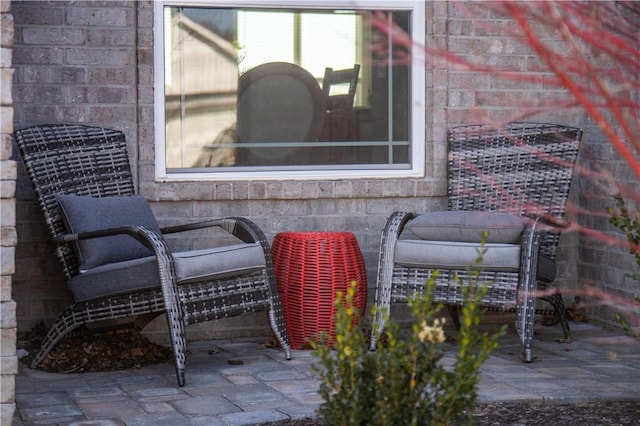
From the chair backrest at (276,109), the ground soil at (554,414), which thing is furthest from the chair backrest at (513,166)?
the ground soil at (554,414)

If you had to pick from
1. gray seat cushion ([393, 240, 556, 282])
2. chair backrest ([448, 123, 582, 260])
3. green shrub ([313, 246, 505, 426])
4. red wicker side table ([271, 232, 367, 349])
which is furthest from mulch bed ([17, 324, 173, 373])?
green shrub ([313, 246, 505, 426])

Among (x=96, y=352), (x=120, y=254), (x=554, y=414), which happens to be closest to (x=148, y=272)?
(x=120, y=254)

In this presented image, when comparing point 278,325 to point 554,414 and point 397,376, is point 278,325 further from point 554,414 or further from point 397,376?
point 397,376

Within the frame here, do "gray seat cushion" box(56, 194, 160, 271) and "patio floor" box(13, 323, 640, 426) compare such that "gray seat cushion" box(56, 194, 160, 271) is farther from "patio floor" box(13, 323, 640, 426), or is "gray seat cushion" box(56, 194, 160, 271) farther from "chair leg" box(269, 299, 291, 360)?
"chair leg" box(269, 299, 291, 360)

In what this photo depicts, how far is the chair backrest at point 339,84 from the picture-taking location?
4781mm

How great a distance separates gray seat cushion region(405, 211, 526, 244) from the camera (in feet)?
13.1

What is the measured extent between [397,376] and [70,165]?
8.50 ft

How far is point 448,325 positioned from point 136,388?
188 centimetres

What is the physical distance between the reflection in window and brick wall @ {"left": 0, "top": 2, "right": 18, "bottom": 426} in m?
2.14

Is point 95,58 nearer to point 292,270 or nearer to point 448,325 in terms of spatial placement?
point 292,270

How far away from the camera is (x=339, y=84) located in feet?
15.8

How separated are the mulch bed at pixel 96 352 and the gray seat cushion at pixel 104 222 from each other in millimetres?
382

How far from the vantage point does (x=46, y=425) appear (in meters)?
2.94

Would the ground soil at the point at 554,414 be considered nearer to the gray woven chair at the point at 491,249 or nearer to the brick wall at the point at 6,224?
the gray woven chair at the point at 491,249
